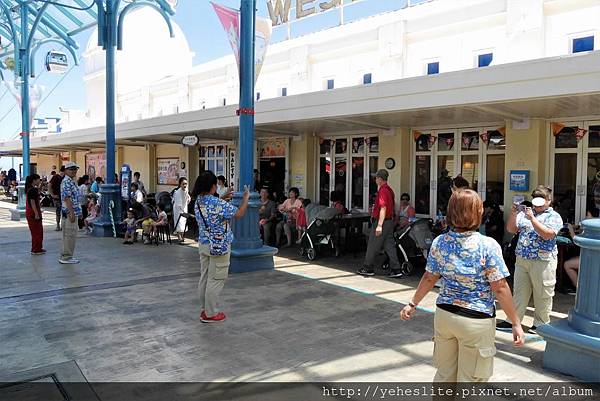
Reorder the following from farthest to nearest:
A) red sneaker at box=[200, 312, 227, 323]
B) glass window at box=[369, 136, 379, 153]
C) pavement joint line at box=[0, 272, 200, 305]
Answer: glass window at box=[369, 136, 379, 153] < pavement joint line at box=[0, 272, 200, 305] < red sneaker at box=[200, 312, 227, 323]

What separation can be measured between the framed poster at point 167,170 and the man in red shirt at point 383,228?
32.7 ft

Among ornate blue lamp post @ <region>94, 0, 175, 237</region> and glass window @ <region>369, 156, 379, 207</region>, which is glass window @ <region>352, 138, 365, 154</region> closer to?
glass window @ <region>369, 156, 379, 207</region>

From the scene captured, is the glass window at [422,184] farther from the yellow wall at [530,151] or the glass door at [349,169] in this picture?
A: the yellow wall at [530,151]

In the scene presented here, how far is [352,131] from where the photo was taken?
33.9 feet

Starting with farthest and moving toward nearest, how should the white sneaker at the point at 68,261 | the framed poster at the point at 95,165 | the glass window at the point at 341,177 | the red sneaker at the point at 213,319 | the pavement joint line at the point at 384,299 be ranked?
the framed poster at the point at 95,165 < the glass window at the point at 341,177 < the white sneaker at the point at 68,261 < the red sneaker at the point at 213,319 < the pavement joint line at the point at 384,299

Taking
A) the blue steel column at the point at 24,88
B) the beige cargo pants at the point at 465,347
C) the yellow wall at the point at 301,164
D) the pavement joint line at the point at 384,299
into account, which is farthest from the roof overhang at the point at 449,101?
the blue steel column at the point at 24,88

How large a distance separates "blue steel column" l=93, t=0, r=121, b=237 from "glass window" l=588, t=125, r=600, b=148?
913 cm

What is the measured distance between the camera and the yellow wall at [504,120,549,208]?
24.9ft

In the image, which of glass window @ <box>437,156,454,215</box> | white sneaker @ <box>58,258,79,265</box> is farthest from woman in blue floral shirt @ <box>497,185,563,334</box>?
white sneaker @ <box>58,258,79,265</box>

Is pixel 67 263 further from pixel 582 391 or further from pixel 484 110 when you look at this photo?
pixel 582 391

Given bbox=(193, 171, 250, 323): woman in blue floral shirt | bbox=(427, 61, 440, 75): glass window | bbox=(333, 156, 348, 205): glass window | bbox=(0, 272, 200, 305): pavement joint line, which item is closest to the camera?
bbox=(193, 171, 250, 323): woman in blue floral shirt

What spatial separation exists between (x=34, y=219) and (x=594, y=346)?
8.34m

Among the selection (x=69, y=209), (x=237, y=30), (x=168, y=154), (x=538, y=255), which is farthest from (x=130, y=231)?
(x=538, y=255)

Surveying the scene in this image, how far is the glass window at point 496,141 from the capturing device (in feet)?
26.8
